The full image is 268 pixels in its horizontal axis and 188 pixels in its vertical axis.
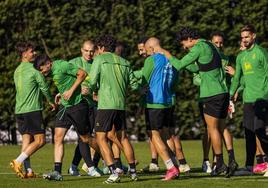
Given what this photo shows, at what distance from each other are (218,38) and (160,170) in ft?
7.85

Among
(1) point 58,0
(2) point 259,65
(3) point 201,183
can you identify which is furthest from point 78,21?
(3) point 201,183

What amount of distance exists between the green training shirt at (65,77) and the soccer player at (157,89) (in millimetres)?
1053

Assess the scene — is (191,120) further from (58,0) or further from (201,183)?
(201,183)

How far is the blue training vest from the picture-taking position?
44.1ft

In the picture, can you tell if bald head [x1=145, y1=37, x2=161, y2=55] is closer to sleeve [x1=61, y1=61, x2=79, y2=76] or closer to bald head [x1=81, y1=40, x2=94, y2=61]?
sleeve [x1=61, y1=61, x2=79, y2=76]

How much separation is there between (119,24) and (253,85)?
367 inches

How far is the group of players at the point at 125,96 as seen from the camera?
42.4 ft

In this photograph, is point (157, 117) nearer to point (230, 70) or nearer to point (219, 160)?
point (219, 160)

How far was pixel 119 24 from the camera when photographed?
22953mm

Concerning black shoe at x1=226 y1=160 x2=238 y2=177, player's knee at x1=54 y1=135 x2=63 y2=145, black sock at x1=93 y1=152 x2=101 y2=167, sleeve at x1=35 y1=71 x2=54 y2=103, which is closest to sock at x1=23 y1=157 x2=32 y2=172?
player's knee at x1=54 y1=135 x2=63 y2=145

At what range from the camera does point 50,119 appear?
23.0m

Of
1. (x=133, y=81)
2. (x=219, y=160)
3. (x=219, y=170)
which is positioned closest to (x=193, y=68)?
(x=133, y=81)

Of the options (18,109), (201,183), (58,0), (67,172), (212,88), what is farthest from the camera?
(58,0)

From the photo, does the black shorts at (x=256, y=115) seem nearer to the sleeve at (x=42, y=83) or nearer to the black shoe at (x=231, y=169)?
the black shoe at (x=231, y=169)
